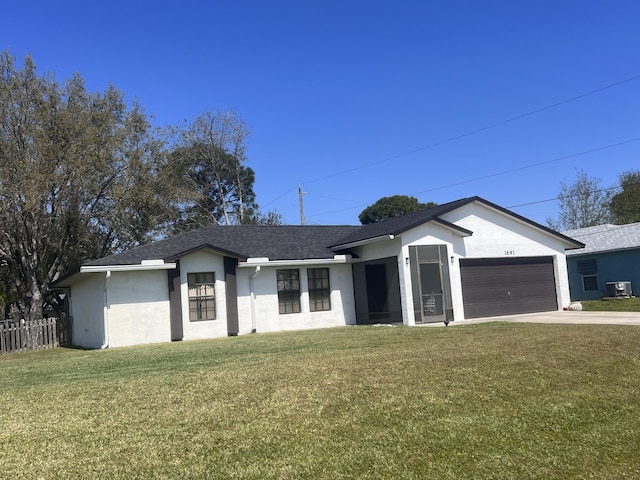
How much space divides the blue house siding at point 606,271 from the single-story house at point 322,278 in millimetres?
5953

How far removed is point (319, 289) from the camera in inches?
786

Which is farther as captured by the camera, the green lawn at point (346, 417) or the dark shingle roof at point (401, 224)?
the dark shingle roof at point (401, 224)

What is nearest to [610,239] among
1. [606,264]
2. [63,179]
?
[606,264]

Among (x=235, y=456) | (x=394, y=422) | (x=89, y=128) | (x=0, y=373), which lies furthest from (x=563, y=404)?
(x=89, y=128)

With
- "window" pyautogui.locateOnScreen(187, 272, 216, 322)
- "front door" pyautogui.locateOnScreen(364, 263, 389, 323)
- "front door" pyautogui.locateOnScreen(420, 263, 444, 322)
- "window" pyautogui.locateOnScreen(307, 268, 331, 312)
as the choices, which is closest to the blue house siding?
"front door" pyautogui.locateOnScreen(420, 263, 444, 322)

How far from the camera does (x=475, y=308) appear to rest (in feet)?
64.6

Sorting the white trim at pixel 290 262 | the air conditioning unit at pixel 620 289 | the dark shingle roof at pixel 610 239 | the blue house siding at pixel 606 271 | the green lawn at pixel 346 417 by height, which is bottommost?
the green lawn at pixel 346 417

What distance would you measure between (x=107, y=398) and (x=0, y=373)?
564 cm

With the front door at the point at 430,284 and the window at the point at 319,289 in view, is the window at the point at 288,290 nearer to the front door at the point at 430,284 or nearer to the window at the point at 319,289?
the window at the point at 319,289

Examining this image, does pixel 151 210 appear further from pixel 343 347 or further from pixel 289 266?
pixel 343 347

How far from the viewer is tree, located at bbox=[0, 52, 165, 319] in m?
19.9

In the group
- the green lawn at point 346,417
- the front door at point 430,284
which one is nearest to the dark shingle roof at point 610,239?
the front door at point 430,284

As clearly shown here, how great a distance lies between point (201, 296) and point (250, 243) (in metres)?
3.19

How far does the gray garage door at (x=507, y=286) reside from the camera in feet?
65.1
